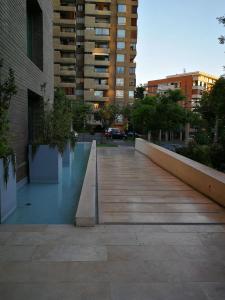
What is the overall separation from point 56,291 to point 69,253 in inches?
33.6

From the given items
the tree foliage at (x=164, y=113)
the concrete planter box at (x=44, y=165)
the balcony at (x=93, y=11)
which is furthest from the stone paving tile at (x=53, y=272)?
the balcony at (x=93, y=11)

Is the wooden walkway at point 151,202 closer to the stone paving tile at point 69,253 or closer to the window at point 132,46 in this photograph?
the stone paving tile at point 69,253

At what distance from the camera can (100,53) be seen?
56.2 metres

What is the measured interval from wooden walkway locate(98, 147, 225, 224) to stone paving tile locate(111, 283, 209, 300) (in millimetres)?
2104

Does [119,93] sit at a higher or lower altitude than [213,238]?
higher

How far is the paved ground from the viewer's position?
3014mm

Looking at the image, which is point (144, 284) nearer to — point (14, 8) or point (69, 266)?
point (69, 266)

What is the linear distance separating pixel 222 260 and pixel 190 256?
1.17 feet

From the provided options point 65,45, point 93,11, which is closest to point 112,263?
point 65,45

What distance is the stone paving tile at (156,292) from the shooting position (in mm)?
2938

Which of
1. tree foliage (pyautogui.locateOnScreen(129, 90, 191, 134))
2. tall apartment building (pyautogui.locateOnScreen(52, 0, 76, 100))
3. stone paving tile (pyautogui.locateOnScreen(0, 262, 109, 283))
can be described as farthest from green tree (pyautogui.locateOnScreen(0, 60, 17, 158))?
tall apartment building (pyautogui.locateOnScreen(52, 0, 76, 100))

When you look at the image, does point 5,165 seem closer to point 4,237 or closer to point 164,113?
point 4,237

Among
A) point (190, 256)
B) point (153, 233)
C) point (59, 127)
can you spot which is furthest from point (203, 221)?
point (59, 127)

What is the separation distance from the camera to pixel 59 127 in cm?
938
